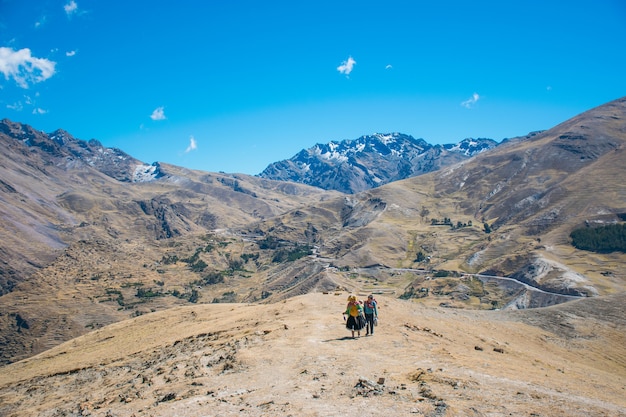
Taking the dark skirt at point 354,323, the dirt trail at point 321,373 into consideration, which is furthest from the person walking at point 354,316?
the dirt trail at point 321,373

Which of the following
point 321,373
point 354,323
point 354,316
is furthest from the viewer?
point 354,323

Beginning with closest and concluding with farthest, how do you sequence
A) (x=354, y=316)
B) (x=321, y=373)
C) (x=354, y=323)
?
(x=321, y=373) → (x=354, y=316) → (x=354, y=323)

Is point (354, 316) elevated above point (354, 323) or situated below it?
above

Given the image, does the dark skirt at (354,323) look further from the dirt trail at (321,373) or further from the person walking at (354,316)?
the dirt trail at (321,373)

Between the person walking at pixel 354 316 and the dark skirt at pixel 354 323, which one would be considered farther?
the dark skirt at pixel 354 323

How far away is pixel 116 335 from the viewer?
5094 cm

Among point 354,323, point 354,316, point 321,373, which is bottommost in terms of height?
point 321,373

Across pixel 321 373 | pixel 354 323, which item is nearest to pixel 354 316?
pixel 354 323

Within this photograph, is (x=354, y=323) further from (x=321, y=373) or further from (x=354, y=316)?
(x=321, y=373)

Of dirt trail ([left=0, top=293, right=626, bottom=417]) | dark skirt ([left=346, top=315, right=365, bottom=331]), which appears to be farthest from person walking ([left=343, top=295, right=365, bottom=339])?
dirt trail ([left=0, top=293, right=626, bottom=417])

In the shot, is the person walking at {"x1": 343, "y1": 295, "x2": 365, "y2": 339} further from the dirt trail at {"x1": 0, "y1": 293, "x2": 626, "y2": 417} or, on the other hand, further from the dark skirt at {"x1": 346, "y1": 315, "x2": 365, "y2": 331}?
the dirt trail at {"x1": 0, "y1": 293, "x2": 626, "y2": 417}

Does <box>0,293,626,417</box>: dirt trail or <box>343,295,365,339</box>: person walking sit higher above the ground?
<box>343,295,365,339</box>: person walking

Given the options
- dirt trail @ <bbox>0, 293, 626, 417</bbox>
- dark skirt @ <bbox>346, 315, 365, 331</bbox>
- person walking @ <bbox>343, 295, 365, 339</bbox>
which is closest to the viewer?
dirt trail @ <bbox>0, 293, 626, 417</bbox>

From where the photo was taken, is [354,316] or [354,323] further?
[354,323]
